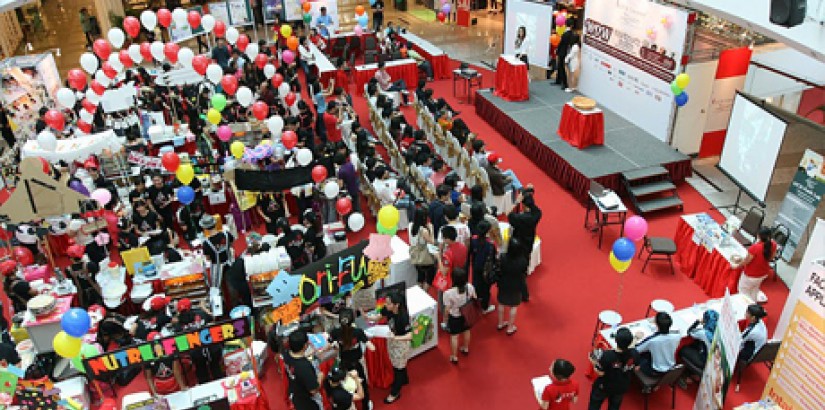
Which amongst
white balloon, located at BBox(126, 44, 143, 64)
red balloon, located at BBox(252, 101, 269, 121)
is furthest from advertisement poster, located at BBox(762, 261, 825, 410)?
white balloon, located at BBox(126, 44, 143, 64)

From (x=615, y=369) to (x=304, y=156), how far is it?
505 centimetres

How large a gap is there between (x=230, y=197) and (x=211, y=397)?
A: 14.3 ft

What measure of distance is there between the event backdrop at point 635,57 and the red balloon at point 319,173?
6146mm

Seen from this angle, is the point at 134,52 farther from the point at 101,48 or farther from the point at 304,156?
the point at 304,156

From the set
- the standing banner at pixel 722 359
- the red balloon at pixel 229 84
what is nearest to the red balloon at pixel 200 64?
the red balloon at pixel 229 84

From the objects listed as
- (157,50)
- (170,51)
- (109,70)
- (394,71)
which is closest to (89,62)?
(109,70)

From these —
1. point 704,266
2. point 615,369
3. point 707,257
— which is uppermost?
point 615,369

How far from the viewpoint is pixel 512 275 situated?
259 inches

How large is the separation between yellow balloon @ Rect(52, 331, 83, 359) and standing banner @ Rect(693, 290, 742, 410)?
217 inches

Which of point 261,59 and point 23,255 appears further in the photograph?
point 261,59

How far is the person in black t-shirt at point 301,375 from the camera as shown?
16.7ft

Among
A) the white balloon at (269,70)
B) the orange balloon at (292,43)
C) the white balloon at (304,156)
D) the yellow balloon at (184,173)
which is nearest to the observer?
the yellow balloon at (184,173)

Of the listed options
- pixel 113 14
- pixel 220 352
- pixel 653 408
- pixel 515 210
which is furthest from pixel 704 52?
pixel 113 14

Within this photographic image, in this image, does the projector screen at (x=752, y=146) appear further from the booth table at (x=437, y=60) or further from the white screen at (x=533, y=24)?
the booth table at (x=437, y=60)
